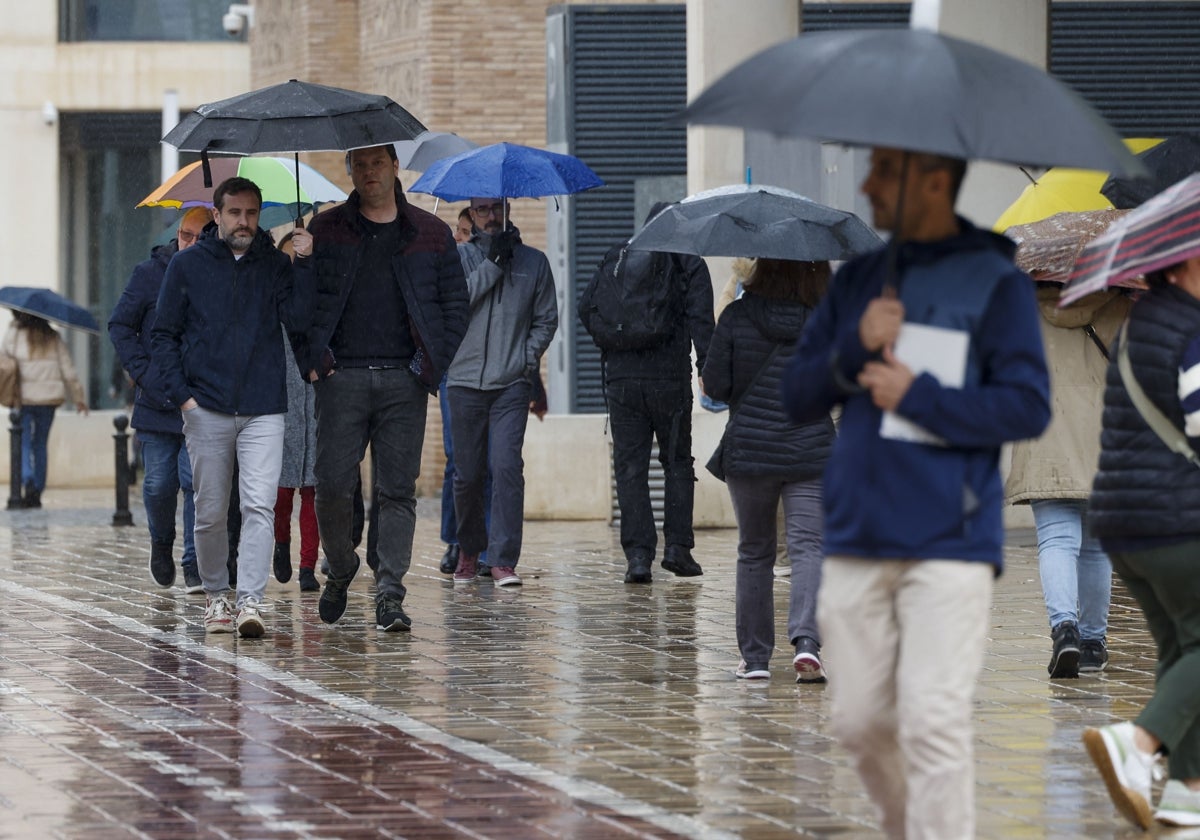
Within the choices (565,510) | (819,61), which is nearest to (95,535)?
(565,510)

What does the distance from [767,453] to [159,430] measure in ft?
16.8

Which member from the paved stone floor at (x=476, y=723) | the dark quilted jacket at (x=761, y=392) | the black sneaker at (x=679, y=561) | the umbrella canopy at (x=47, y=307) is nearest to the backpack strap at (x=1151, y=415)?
the paved stone floor at (x=476, y=723)

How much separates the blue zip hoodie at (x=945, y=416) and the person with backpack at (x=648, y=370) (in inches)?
287

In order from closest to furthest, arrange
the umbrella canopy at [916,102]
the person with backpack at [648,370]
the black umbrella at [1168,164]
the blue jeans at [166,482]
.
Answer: the umbrella canopy at [916,102] → the black umbrella at [1168,164] → the person with backpack at [648,370] → the blue jeans at [166,482]

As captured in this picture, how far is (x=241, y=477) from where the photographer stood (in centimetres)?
1062

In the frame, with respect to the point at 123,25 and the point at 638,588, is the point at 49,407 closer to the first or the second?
the point at 123,25

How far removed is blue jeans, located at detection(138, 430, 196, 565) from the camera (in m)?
13.1

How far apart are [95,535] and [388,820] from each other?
11.5 m

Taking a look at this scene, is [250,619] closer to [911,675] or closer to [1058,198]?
[1058,198]

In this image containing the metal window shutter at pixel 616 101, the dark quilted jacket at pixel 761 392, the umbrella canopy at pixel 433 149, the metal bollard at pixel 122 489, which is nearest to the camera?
the dark quilted jacket at pixel 761 392

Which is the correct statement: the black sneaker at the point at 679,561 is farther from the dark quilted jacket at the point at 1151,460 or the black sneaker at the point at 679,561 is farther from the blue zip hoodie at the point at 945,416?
the blue zip hoodie at the point at 945,416

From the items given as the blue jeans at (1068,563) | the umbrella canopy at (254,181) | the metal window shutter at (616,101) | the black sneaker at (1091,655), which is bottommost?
the black sneaker at (1091,655)

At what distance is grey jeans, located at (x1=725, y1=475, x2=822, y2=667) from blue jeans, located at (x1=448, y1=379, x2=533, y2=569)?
3950mm

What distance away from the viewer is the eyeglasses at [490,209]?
1317cm
